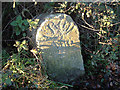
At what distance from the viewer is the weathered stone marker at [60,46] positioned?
2354mm

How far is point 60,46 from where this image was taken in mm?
2418

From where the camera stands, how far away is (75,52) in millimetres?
2504

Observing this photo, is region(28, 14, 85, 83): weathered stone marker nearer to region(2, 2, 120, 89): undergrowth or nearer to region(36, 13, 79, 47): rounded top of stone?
region(36, 13, 79, 47): rounded top of stone

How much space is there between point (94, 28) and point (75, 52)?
62 centimetres

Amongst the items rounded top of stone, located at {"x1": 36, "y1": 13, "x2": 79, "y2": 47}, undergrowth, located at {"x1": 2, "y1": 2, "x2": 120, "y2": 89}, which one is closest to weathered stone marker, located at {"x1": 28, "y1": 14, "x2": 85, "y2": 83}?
rounded top of stone, located at {"x1": 36, "y1": 13, "x2": 79, "y2": 47}

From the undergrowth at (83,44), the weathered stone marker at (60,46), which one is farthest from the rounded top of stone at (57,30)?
the undergrowth at (83,44)

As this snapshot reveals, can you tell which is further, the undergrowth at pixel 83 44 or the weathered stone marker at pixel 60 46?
the weathered stone marker at pixel 60 46

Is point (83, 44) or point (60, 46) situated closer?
point (60, 46)

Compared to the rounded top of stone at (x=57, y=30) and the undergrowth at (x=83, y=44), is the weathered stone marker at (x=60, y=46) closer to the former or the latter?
the rounded top of stone at (x=57, y=30)

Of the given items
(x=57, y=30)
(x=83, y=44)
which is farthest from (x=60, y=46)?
(x=83, y=44)

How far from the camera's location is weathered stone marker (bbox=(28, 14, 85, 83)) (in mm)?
2354

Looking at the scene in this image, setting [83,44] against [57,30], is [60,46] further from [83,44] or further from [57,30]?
[83,44]

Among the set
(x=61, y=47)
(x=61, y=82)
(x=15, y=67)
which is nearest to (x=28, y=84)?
(x=15, y=67)

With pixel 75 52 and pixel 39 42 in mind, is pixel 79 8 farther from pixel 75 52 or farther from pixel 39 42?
pixel 39 42
